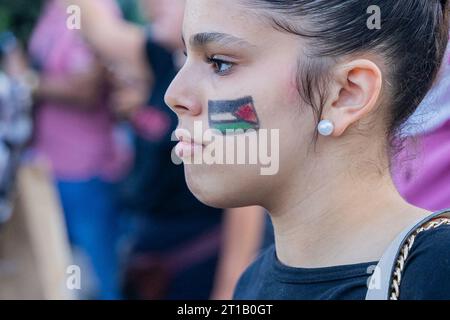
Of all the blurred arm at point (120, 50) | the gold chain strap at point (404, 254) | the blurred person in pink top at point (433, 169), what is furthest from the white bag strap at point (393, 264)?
the blurred arm at point (120, 50)

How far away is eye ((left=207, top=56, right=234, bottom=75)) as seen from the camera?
5.43 feet

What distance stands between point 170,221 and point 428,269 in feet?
7.46

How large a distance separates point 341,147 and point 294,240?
0.23m

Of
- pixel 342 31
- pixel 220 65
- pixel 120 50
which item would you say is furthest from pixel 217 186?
pixel 120 50

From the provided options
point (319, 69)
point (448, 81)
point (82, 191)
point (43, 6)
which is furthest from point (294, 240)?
point (43, 6)

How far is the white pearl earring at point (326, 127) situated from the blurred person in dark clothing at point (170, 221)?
1.91 meters

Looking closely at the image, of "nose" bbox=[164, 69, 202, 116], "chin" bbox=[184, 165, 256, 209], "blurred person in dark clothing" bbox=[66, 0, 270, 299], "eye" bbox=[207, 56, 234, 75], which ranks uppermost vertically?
"eye" bbox=[207, 56, 234, 75]

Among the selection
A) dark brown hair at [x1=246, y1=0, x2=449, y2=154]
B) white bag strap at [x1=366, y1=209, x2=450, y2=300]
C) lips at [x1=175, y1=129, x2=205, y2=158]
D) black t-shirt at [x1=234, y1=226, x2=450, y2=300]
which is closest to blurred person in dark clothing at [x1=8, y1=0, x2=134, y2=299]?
black t-shirt at [x1=234, y1=226, x2=450, y2=300]

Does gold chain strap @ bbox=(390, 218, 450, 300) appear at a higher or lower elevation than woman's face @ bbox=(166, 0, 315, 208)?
lower

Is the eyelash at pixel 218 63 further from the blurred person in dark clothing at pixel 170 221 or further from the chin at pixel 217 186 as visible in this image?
the blurred person in dark clothing at pixel 170 221

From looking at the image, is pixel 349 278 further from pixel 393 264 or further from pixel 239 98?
pixel 239 98

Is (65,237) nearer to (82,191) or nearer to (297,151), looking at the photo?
Result: (82,191)

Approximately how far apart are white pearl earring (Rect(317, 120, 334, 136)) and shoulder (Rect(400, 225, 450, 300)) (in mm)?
299

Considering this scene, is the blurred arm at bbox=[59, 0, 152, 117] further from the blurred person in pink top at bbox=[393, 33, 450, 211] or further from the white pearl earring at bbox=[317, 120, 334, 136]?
the white pearl earring at bbox=[317, 120, 334, 136]
